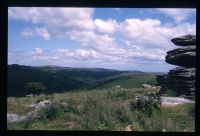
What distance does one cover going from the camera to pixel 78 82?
6.20 m

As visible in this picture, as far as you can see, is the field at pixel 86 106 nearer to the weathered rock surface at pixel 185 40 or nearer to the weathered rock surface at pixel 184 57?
the weathered rock surface at pixel 185 40

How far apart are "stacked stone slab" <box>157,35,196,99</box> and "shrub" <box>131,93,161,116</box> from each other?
5.77 ft

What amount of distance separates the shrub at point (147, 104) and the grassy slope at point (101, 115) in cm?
14

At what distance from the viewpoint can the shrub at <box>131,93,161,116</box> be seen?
21.9 ft

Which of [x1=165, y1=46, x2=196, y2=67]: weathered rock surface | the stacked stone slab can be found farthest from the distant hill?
[x1=165, y1=46, x2=196, y2=67]: weathered rock surface

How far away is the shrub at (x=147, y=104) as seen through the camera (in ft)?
21.9

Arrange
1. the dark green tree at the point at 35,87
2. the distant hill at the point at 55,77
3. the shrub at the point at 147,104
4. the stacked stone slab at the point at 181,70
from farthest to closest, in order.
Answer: the stacked stone slab at the point at 181,70, the dark green tree at the point at 35,87, the shrub at the point at 147,104, the distant hill at the point at 55,77

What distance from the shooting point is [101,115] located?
21.1 feet

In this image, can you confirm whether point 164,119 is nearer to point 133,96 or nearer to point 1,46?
point 133,96

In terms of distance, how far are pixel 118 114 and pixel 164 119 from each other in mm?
779

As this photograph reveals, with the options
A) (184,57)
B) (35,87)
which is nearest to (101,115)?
(35,87)

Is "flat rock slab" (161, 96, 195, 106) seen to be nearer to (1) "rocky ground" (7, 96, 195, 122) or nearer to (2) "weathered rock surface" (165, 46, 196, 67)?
(1) "rocky ground" (7, 96, 195, 122)

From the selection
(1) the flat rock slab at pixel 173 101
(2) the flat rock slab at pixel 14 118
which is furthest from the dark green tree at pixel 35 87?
(1) the flat rock slab at pixel 173 101
